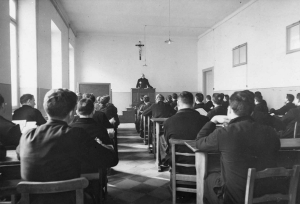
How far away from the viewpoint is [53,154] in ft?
4.58

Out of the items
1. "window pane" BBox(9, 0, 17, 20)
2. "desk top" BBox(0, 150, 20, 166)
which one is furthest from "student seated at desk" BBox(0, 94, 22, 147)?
"window pane" BBox(9, 0, 17, 20)

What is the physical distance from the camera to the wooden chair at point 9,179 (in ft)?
5.84

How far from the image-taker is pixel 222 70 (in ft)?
32.4

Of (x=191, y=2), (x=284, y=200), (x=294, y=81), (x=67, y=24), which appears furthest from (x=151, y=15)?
(x=284, y=200)

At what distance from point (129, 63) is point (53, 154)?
1070cm

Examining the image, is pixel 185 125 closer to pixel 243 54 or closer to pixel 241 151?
pixel 241 151

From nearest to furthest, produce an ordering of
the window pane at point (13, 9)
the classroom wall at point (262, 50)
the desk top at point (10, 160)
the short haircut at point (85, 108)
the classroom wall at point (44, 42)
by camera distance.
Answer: the desk top at point (10, 160) < the short haircut at point (85, 108) < the window pane at point (13, 9) < the classroom wall at point (44, 42) < the classroom wall at point (262, 50)

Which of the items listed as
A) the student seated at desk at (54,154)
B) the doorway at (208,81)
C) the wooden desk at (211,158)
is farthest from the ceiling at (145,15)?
the student seated at desk at (54,154)

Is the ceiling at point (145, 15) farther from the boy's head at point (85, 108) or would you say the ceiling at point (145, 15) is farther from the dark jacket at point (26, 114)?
the boy's head at point (85, 108)

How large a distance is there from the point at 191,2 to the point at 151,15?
5.97 ft

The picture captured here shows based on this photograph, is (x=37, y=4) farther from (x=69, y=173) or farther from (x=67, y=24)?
(x=69, y=173)

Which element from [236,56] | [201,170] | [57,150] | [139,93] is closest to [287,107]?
[236,56]

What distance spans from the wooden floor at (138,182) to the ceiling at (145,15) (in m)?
5.18

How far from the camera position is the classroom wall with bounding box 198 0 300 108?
6250mm
